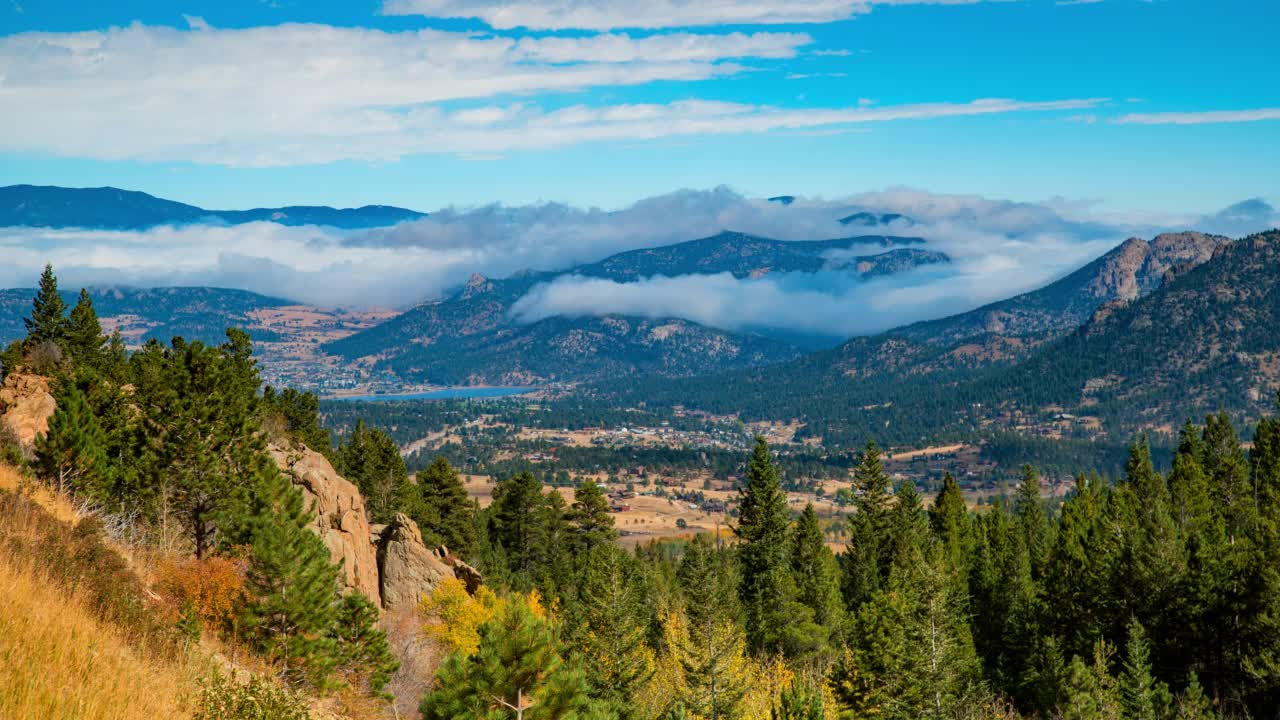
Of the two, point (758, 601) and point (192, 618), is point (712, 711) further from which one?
point (192, 618)

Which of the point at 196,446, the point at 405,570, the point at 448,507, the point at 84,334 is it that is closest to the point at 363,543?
the point at 405,570

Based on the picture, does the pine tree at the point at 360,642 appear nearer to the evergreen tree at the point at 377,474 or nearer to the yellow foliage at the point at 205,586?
the yellow foliage at the point at 205,586

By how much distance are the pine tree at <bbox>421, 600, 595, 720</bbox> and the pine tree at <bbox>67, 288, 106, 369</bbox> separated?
54791 millimetres

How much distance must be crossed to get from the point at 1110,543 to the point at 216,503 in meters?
54.4

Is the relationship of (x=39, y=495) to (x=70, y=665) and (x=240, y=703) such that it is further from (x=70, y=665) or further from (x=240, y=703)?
(x=70, y=665)

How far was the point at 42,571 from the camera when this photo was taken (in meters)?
17.7

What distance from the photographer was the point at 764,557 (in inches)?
2699

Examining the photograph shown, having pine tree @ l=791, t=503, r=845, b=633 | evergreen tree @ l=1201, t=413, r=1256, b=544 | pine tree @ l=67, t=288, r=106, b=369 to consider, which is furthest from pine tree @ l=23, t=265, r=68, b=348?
evergreen tree @ l=1201, t=413, r=1256, b=544

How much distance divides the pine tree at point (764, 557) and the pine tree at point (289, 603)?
115 ft

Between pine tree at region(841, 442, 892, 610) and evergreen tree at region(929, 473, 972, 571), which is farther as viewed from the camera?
evergreen tree at region(929, 473, 972, 571)

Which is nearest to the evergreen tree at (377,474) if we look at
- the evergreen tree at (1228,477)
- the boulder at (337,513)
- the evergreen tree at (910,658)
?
the boulder at (337,513)

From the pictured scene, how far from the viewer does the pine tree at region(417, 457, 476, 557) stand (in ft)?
269

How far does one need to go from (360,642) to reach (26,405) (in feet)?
75.9

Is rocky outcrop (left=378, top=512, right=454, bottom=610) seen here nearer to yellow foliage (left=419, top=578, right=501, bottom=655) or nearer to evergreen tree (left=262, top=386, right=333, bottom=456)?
yellow foliage (left=419, top=578, right=501, bottom=655)
